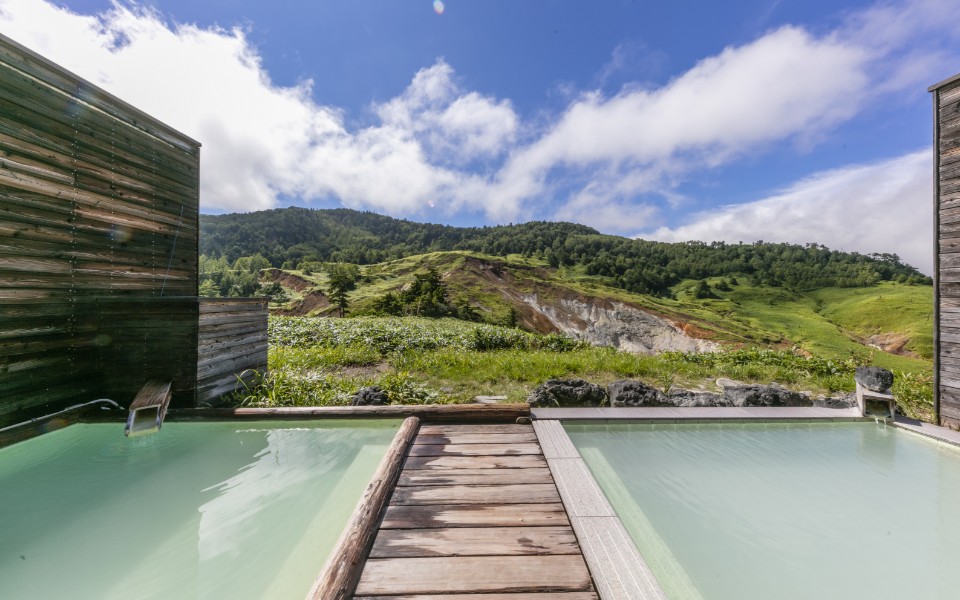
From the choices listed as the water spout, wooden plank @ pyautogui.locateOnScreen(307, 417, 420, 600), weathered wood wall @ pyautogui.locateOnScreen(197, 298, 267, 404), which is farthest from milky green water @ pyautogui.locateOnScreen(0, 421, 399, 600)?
weathered wood wall @ pyautogui.locateOnScreen(197, 298, 267, 404)

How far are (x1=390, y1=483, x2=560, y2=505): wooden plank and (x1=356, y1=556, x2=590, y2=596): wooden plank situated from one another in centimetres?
50

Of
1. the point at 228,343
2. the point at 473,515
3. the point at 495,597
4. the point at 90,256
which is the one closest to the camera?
the point at 495,597

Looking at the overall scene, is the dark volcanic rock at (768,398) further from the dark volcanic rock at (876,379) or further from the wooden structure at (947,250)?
the wooden structure at (947,250)

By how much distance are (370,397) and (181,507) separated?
7.03ft

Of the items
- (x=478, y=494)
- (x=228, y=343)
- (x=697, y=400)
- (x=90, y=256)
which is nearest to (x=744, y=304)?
(x=697, y=400)

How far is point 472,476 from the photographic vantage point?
2672 mm

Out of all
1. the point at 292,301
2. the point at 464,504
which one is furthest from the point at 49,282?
the point at 292,301

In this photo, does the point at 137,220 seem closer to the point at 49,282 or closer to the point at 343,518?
the point at 49,282

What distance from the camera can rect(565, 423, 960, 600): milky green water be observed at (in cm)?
214

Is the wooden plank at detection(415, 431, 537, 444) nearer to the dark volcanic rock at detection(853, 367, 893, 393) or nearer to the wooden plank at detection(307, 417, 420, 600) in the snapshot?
the wooden plank at detection(307, 417, 420, 600)

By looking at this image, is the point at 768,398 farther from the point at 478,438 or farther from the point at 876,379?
the point at 478,438

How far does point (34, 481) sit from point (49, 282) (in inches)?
82.7

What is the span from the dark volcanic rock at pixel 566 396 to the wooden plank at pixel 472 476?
195cm

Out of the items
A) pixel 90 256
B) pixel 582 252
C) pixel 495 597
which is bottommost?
pixel 495 597
